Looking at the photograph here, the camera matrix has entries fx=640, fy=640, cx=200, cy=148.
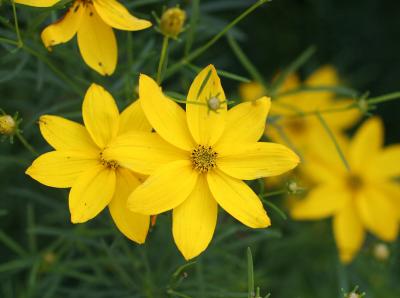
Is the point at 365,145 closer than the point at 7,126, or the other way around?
the point at 7,126

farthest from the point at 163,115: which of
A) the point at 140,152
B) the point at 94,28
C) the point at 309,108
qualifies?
the point at 309,108

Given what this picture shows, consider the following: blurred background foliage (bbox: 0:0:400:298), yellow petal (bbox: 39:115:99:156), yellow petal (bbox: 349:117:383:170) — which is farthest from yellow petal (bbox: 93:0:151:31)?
yellow petal (bbox: 349:117:383:170)

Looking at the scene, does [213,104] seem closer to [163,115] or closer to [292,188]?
[163,115]

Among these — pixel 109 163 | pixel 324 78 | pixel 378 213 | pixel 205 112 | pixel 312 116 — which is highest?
pixel 324 78

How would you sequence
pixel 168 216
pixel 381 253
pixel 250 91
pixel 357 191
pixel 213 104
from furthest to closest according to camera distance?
1. pixel 250 91
2. pixel 357 191
3. pixel 381 253
4. pixel 168 216
5. pixel 213 104

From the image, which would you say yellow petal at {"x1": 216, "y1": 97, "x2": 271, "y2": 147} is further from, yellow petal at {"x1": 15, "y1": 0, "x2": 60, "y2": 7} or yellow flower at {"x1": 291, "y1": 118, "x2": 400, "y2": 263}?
yellow flower at {"x1": 291, "y1": 118, "x2": 400, "y2": 263}

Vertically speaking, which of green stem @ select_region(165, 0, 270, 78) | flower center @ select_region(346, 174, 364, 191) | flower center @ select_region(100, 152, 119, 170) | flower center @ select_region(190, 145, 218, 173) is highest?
flower center @ select_region(346, 174, 364, 191)

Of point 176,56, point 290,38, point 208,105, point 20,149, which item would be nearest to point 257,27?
point 290,38
